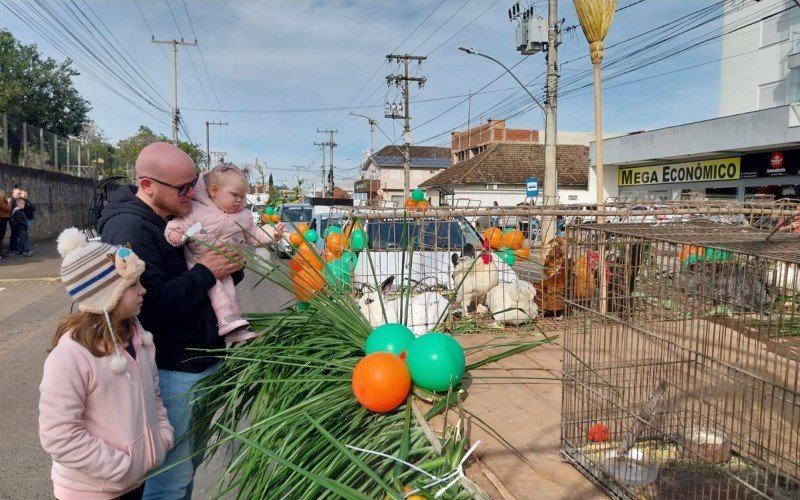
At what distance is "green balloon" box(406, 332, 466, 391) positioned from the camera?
7.70ft

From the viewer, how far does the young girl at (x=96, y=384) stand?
75.7 inches

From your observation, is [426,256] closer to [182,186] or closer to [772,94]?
[182,186]

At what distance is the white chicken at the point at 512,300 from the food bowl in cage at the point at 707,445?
138 inches

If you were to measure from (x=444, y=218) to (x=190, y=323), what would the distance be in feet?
10.5

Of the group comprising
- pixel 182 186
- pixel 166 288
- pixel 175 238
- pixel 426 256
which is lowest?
pixel 426 256

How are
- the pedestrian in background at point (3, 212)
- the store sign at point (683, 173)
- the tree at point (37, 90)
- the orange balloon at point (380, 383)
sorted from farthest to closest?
the tree at point (37, 90) → the store sign at point (683, 173) → the pedestrian in background at point (3, 212) → the orange balloon at point (380, 383)

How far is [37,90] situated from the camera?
120ft

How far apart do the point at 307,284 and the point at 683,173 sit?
914 inches

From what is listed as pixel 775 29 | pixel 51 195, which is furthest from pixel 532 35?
pixel 51 195

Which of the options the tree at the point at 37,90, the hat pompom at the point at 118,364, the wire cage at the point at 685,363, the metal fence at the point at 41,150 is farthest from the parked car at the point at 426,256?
the tree at the point at 37,90

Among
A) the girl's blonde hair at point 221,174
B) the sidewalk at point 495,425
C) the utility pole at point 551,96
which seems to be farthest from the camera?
the utility pole at point 551,96

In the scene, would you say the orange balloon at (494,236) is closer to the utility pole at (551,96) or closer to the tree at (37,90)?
the utility pole at (551,96)

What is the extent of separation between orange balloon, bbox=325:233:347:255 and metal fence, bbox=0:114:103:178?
16.6 metres

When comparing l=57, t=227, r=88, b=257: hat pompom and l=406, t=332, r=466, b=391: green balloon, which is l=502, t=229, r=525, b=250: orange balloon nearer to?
l=406, t=332, r=466, b=391: green balloon
